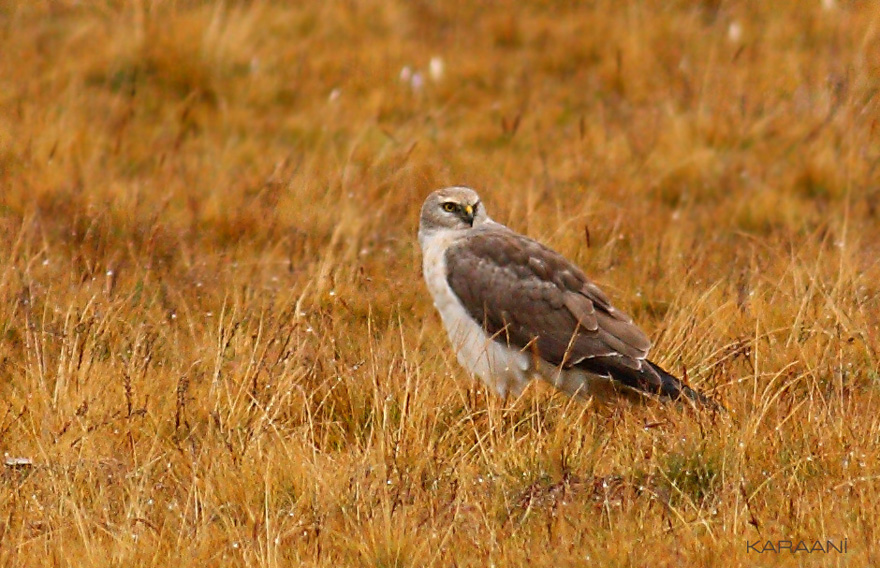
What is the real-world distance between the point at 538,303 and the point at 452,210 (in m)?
0.73

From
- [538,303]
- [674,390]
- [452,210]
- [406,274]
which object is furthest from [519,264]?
[406,274]

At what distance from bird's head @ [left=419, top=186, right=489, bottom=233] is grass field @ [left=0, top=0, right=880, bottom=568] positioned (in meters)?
0.53

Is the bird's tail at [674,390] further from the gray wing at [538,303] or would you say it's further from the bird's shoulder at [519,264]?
the bird's shoulder at [519,264]

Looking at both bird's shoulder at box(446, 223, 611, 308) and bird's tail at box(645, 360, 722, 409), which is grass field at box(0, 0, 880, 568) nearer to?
bird's tail at box(645, 360, 722, 409)

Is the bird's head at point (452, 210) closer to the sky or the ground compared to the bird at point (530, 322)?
closer to the sky

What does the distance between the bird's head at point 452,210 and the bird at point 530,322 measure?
172mm

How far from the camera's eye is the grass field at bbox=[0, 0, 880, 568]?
4.60 metres

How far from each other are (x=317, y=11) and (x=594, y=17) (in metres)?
2.20

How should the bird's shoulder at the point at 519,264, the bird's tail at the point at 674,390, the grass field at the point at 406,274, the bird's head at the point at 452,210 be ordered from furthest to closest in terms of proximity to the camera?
the bird's head at the point at 452,210
the bird's shoulder at the point at 519,264
the bird's tail at the point at 674,390
the grass field at the point at 406,274

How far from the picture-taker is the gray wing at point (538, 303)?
19.1ft

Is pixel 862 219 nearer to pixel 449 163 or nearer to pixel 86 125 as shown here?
pixel 449 163

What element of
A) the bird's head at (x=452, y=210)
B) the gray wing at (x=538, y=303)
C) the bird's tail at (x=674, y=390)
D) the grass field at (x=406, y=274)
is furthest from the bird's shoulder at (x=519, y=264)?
the bird's tail at (x=674, y=390)

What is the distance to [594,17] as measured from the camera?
1118 centimetres

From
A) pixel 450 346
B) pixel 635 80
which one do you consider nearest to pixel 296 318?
pixel 450 346
